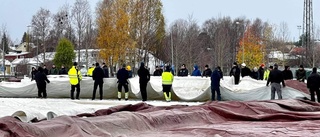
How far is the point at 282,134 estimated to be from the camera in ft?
25.0

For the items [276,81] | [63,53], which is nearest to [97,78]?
[276,81]

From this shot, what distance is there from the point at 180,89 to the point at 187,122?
1214 cm

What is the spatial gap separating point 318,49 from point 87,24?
106 feet

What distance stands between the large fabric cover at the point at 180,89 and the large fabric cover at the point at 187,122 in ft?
24.7

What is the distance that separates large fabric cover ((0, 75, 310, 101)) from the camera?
1901cm

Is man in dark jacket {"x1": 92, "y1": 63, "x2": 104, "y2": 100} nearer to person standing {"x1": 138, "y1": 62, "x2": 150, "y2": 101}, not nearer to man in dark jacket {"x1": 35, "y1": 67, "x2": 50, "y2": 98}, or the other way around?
person standing {"x1": 138, "y1": 62, "x2": 150, "y2": 101}

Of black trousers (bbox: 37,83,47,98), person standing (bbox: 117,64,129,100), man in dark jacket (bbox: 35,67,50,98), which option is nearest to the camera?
person standing (bbox: 117,64,129,100)

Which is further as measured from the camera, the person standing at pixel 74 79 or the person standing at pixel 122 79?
the person standing at pixel 74 79

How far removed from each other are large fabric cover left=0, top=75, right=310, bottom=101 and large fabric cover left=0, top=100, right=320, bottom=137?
7.54m

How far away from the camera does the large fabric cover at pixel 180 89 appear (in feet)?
62.4

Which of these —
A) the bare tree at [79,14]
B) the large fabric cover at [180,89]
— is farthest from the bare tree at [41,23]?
the large fabric cover at [180,89]

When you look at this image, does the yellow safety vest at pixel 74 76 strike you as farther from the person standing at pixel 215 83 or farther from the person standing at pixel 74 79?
the person standing at pixel 215 83

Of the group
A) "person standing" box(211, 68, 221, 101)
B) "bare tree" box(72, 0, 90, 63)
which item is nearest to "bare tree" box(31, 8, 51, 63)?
"bare tree" box(72, 0, 90, 63)

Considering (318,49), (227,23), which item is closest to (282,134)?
(318,49)
